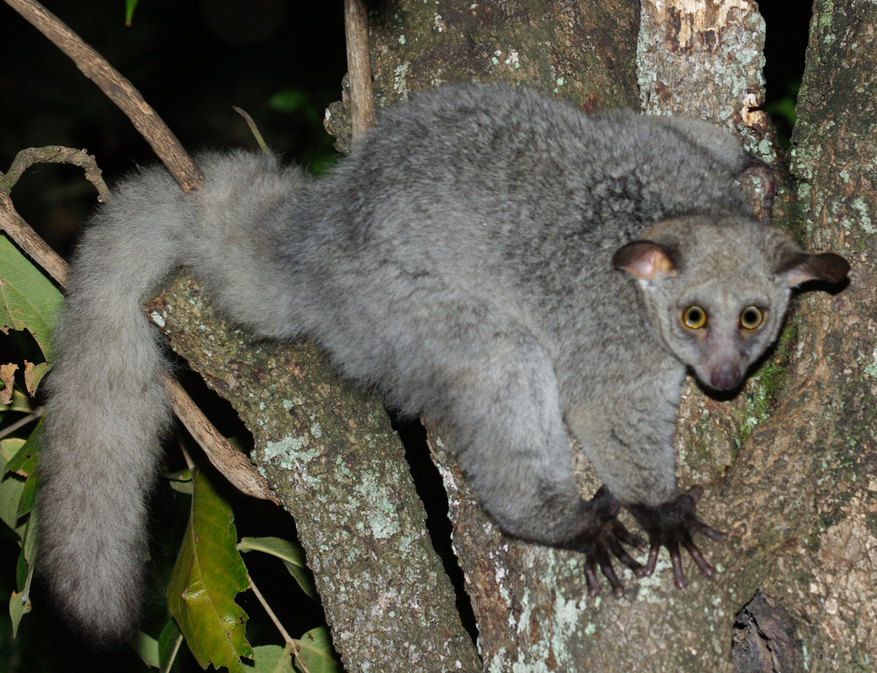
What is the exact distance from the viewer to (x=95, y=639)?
313 cm

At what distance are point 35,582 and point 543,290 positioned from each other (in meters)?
2.64

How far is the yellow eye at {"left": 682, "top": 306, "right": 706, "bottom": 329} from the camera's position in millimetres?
3020

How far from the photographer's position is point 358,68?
10.9ft

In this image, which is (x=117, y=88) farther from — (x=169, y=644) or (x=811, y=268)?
(x=811, y=268)

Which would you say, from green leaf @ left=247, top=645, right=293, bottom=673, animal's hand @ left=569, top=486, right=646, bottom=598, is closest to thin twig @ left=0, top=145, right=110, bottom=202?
green leaf @ left=247, top=645, right=293, bottom=673

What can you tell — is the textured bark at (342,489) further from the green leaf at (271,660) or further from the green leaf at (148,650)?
the green leaf at (148,650)

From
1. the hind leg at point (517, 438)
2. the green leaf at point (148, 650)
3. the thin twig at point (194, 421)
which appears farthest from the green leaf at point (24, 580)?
the hind leg at point (517, 438)

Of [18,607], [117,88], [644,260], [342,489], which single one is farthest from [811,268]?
[18,607]

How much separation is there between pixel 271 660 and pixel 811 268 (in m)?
2.67

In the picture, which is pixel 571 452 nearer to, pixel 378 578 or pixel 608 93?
pixel 378 578

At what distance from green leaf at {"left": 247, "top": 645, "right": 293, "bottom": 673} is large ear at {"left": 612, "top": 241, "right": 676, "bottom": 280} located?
A: 2.11 meters

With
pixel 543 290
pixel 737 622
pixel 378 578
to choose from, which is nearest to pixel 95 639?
pixel 378 578

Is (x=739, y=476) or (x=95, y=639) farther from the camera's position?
(x=95, y=639)

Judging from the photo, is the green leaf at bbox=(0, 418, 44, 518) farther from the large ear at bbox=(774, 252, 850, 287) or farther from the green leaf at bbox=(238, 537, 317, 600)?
the large ear at bbox=(774, 252, 850, 287)
